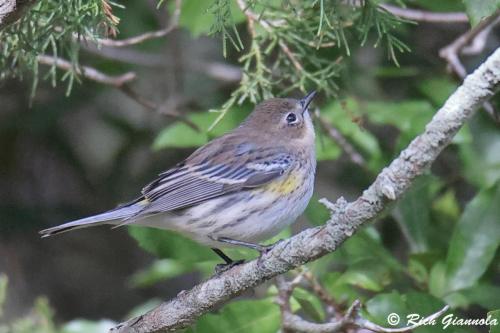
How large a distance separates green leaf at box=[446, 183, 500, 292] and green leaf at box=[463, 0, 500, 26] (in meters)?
1.12

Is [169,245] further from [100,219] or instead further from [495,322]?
Answer: [495,322]

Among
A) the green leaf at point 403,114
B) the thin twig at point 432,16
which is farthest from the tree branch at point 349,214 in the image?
the thin twig at point 432,16

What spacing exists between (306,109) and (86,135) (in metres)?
2.64

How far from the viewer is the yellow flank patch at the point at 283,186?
407cm

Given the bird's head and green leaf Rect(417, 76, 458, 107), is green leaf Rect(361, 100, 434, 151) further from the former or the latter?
the bird's head

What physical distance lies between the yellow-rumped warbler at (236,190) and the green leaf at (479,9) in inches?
48.3

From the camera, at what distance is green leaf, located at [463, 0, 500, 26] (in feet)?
10.5

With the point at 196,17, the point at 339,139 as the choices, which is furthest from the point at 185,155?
the point at 196,17

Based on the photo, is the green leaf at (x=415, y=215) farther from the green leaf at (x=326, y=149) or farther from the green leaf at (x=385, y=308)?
the green leaf at (x=385, y=308)

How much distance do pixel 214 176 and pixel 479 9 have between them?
160 centimetres

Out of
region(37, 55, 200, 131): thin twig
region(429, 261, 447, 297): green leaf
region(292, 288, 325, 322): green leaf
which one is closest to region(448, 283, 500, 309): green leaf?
region(429, 261, 447, 297): green leaf

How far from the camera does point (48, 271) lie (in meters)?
6.52

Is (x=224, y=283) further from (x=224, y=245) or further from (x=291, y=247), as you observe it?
(x=224, y=245)

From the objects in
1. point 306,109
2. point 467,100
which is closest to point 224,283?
point 467,100
